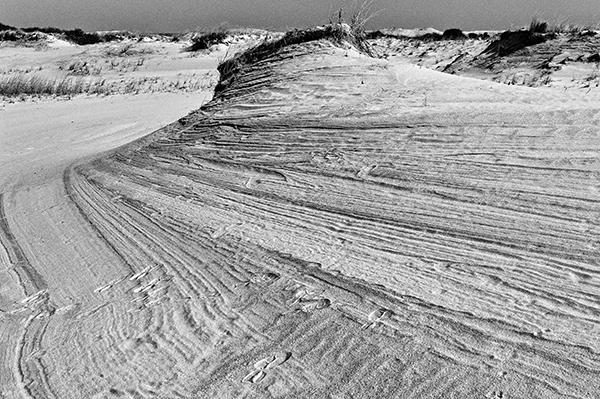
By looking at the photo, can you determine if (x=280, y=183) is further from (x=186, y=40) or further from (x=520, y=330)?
(x=186, y=40)

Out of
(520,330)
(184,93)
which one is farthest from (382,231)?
(184,93)

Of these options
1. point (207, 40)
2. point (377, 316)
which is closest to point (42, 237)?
point (377, 316)

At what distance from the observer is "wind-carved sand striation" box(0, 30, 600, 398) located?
3.86ft

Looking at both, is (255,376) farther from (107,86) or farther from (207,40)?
(207,40)

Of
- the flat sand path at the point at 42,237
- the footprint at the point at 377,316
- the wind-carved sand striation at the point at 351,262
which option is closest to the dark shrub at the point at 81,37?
the flat sand path at the point at 42,237

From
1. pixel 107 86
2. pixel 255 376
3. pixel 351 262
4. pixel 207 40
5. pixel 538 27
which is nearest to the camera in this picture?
pixel 255 376

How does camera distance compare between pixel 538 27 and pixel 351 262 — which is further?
pixel 538 27

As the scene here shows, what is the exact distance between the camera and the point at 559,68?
523 centimetres

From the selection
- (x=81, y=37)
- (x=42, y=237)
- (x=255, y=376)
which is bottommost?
(x=81, y=37)

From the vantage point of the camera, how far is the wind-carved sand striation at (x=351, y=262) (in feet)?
3.86

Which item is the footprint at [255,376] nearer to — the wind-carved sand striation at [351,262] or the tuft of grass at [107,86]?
the wind-carved sand striation at [351,262]

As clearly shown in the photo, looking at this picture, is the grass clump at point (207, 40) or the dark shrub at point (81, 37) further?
the dark shrub at point (81, 37)

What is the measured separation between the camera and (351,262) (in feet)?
5.11

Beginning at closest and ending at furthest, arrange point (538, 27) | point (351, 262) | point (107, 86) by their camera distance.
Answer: point (351, 262) → point (538, 27) → point (107, 86)
